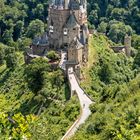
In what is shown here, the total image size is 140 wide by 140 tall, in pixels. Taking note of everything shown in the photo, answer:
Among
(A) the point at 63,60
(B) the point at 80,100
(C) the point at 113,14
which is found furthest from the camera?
(C) the point at 113,14

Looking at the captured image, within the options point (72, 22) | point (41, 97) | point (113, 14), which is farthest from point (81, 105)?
point (113, 14)

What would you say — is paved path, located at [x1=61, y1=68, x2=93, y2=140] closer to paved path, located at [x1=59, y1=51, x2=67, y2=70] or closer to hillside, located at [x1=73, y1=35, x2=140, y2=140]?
hillside, located at [x1=73, y1=35, x2=140, y2=140]

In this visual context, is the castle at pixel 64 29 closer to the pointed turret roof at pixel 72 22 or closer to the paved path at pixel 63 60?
the pointed turret roof at pixel 72 22

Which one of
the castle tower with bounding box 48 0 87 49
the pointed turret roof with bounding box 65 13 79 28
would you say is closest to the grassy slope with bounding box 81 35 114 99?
the castle tower with bounding box 48 0 87 49

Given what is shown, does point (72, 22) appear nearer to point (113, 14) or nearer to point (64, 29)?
point (64, 29)

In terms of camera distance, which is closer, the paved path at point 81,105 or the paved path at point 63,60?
the paved path at point 81,105

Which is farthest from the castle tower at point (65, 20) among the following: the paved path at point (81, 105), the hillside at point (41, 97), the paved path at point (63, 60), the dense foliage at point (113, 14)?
the dense foliage at point (113, 14)
